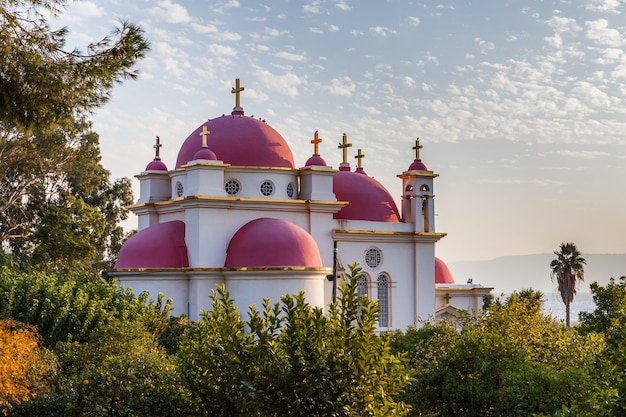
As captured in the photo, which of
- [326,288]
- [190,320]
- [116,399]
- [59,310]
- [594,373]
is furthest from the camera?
[326,288]

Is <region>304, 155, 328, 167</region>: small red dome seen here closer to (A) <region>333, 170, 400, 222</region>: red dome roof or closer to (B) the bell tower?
(A) <region>333, 170, 400, 222</region>: red dome roof

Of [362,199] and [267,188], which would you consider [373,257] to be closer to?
[362,199]

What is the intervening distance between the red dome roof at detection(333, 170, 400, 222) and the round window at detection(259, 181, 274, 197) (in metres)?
2.97

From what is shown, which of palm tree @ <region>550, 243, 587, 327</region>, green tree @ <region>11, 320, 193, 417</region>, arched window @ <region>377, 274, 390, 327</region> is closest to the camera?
green tree @ <region>11, 320, 193, 417</region>

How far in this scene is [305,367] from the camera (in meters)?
9.74

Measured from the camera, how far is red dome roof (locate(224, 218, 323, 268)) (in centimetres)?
2516

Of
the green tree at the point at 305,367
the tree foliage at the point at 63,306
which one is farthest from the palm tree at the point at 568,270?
the green tree at the point at 305,367

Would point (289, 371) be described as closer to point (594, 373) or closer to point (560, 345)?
point (594, 373)

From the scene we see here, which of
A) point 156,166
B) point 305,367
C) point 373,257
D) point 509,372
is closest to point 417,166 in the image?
point 373,257

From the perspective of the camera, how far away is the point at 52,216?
3669cm

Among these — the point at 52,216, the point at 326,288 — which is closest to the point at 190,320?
the point at 326,288

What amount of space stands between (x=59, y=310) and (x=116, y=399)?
23.3ft

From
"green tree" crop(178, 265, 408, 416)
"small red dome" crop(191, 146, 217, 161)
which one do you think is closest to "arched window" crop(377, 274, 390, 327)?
"small red dome" crop(191, 146, 217, 161)

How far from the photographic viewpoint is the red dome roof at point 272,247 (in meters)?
25.2
